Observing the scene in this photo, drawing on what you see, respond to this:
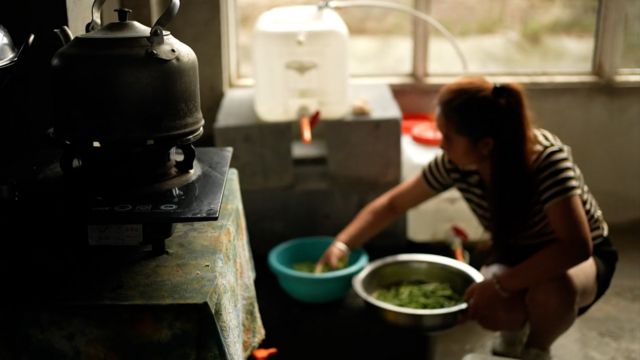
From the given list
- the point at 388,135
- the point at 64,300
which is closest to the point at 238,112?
the point at 388,135

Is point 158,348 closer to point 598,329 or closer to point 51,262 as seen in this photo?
point 51,262

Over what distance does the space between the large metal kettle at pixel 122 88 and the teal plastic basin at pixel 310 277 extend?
1.27 meters

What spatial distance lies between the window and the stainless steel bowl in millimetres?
981

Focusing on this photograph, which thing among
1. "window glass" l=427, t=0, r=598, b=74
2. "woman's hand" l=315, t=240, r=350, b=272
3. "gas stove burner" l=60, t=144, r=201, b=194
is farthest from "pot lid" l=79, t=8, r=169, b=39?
"window glass" l=427, t=0, r=598, b=74

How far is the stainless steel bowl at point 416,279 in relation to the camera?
2477mm

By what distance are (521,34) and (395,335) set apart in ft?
7.33

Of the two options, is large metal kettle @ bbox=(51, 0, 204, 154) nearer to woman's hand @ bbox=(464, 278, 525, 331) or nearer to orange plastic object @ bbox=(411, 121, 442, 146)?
woman's hand @ bbox=(464, 278, 525, 331)

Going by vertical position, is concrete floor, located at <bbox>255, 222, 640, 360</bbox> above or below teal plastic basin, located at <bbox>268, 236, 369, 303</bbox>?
below

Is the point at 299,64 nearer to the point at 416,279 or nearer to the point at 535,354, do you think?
the point at 416,279

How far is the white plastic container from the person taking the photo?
3.19 metres

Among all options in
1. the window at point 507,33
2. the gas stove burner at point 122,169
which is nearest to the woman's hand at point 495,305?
the gas stove burner at point 122,169

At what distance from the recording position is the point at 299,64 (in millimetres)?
3223

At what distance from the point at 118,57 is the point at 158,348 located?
24.6 inches

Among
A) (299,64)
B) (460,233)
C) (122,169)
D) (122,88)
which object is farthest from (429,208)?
(122,88)
